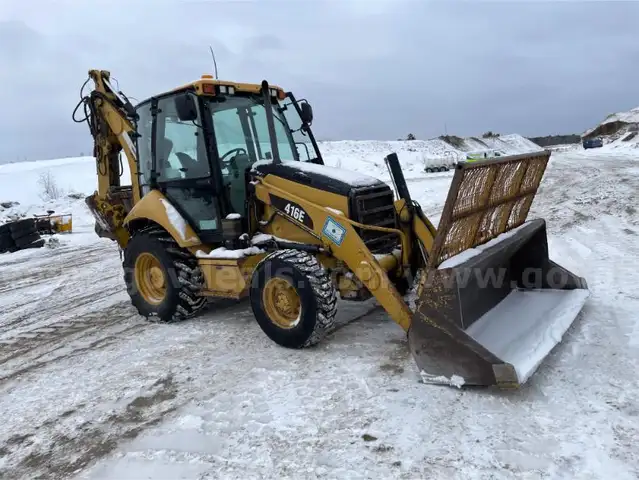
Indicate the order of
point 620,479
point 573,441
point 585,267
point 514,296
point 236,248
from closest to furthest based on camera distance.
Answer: point 620,479 < point 573,441 < point 514,296 < point 236,248 < point 585,267

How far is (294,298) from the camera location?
14.9 ft

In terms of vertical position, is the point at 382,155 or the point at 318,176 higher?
the point at 382,155

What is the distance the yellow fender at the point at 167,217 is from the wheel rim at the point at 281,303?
1.32 meters

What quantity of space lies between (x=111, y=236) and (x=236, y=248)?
2699 mm

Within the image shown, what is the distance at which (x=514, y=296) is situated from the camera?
4871 millimetres

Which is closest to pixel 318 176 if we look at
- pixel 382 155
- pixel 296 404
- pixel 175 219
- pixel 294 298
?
pixel 294 298

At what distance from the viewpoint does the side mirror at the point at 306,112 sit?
588 centimetres

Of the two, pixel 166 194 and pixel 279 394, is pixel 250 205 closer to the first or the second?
pixel 166 194

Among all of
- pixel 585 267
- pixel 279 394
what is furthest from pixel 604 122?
pixel 279 394

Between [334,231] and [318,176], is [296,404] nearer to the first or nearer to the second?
[334,231]

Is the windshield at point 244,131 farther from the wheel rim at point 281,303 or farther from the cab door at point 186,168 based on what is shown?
the wheel rim at point 281,303

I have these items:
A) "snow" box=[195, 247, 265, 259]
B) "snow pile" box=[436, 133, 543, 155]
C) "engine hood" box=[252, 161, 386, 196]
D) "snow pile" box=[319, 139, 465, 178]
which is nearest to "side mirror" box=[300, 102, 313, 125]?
"engine hood" box=[252, 161, 386, 196]

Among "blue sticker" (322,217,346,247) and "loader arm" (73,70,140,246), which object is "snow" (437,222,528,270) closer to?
"blue sticker" (322,217,346,247)

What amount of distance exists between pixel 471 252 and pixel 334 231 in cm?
112
